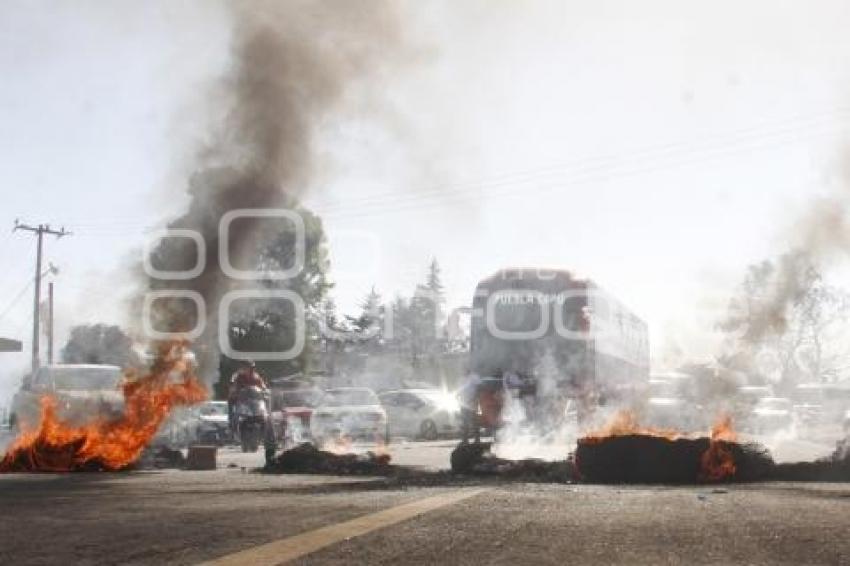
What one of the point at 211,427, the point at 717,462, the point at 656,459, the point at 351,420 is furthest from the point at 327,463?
the point at 211,427

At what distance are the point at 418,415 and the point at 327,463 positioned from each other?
15.7 m

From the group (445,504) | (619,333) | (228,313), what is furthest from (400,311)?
(445,504)

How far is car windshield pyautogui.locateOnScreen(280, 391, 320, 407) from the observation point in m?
25.8

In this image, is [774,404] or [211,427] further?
[774,404]

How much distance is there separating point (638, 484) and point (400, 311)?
8775 centimetres

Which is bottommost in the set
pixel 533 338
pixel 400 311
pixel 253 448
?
pixel 253 448

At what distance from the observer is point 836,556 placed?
6.30 m

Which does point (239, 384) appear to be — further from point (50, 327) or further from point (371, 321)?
point (371, 321)

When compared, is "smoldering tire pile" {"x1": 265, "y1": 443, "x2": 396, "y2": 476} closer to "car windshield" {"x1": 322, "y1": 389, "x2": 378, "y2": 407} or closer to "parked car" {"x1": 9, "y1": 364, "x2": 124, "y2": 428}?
"parked car" {"x1": 9, "y1": 364, "x2": 124, "y2": 428}

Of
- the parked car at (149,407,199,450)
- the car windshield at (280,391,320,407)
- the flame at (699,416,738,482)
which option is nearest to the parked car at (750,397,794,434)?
the car windshield at (280,391,320,407)

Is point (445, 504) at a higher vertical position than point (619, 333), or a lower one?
lower

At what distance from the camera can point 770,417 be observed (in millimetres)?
32562

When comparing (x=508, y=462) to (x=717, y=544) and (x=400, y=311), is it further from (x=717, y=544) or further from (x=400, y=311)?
(x=400, y=311)

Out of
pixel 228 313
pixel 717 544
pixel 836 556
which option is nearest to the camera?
pixel 836 556
